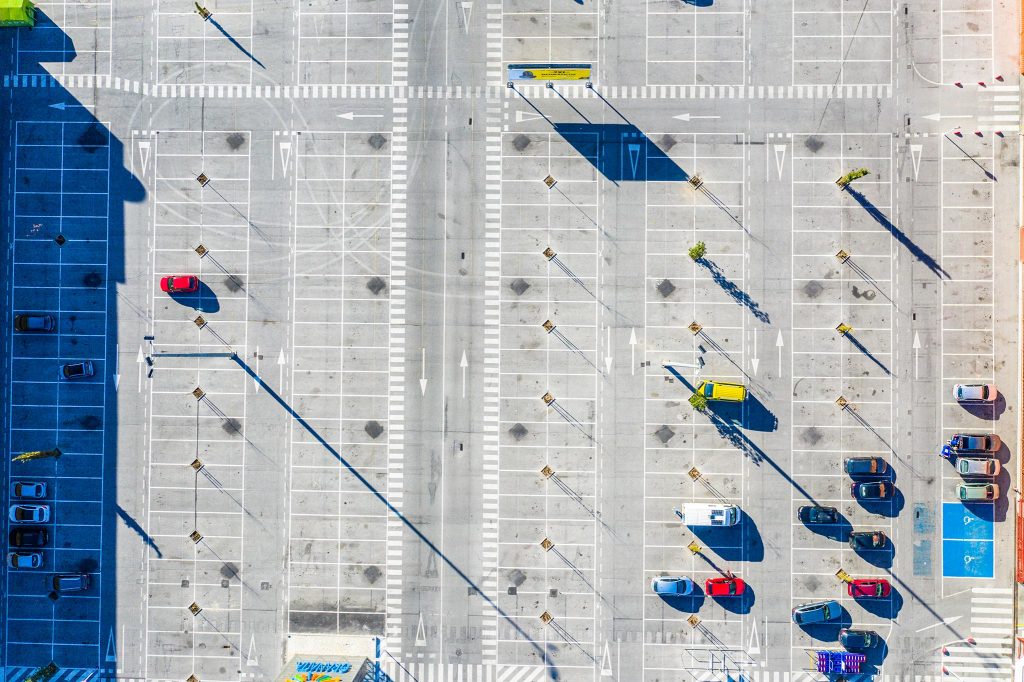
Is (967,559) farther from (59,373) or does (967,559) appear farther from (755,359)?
(59,373)

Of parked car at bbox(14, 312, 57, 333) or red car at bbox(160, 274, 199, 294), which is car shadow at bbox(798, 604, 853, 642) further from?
parked car at bbox(14, 312, 57, 333)

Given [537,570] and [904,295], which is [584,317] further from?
[904,295]

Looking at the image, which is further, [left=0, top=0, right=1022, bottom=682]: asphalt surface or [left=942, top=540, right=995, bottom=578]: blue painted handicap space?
[left=0, top=0, right=1022, bottom=682]: asphalt surface

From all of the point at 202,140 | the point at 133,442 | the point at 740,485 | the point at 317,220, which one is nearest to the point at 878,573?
the point at 740,485

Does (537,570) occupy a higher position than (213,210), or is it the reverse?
(213,210)

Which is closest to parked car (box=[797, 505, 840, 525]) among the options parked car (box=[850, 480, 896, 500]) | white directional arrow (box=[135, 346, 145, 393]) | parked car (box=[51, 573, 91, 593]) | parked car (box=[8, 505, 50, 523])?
parked car (box=[850, 480, 896, 500])

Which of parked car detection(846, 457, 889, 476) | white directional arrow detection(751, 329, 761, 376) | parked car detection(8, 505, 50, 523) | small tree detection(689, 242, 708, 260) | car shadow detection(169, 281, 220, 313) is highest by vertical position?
small tree detection(689, 242, 708, 260)

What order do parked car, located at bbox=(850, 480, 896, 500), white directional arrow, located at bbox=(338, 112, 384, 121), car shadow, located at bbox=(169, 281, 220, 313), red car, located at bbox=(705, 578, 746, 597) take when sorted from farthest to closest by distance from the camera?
car shadow, located at bbox=(169, 281, 220, 313)
white directional arrow, located at bbox=(338, 112, 384, 121)
red car, located at bbox=(705, 578, 746, 597)
parked car, located at bbox=(850, 480, 896, 500)
